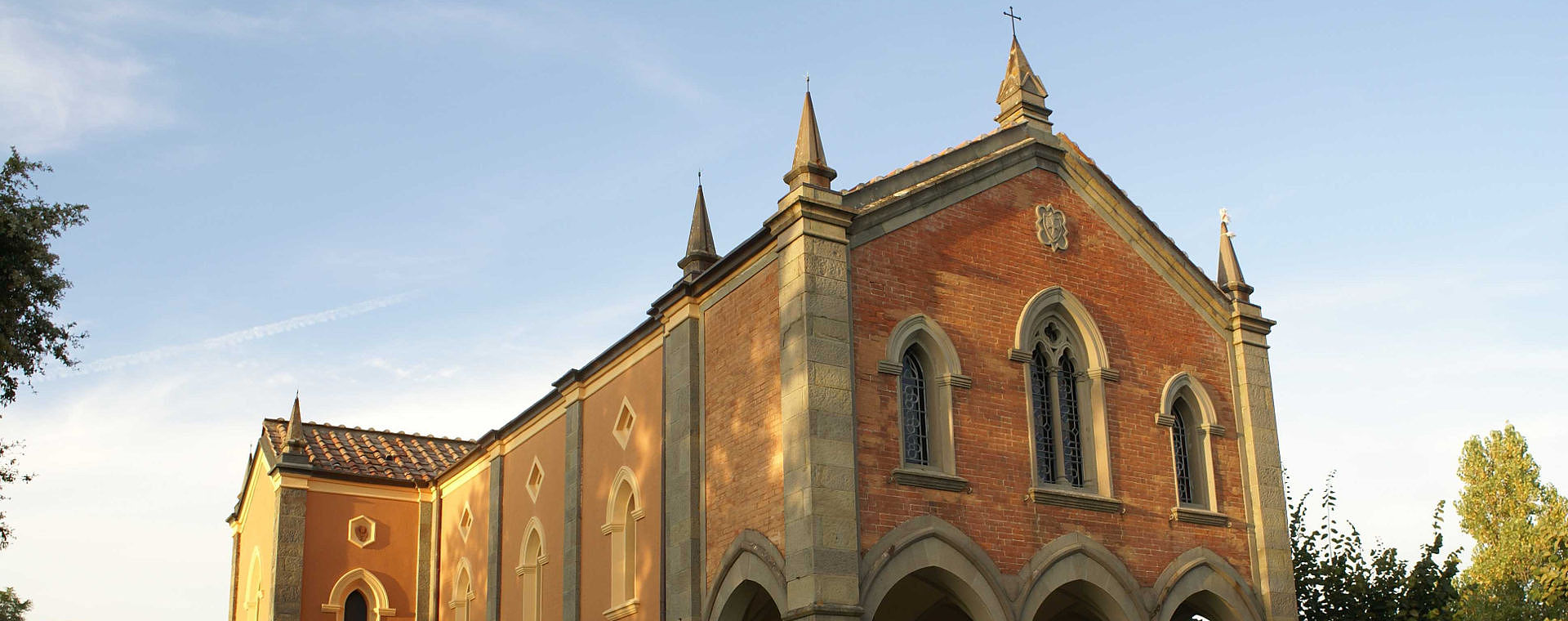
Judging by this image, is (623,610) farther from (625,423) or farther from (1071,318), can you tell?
(1071,318)

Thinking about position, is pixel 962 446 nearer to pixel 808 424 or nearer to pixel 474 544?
pixel 808 424

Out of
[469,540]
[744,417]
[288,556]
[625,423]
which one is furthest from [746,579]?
[288,556]

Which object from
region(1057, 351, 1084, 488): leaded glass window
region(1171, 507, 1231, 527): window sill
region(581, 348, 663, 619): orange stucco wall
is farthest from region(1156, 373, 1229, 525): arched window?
region(581, 348, 663, 619): orange stucco wall

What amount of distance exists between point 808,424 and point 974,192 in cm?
427

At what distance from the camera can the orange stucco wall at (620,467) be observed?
60.2 feet

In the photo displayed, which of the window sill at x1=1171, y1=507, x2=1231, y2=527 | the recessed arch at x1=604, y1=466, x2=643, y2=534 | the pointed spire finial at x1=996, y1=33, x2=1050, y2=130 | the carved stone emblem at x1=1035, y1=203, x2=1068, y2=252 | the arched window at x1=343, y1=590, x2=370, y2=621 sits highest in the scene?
the pointed spire finial at x1=996, y1=33, x2=1050, y2=130

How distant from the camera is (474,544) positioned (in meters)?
25.9

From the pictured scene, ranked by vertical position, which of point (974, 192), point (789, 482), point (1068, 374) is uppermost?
point (974, 192)

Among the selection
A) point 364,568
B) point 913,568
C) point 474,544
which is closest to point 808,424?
point 913,568

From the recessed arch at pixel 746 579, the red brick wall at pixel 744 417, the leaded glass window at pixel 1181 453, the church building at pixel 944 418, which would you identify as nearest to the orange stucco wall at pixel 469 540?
the church building at pixel 944 418

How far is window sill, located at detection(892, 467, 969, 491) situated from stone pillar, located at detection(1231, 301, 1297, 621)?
197 inches

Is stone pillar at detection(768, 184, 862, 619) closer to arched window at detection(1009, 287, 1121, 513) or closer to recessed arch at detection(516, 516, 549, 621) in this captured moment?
arched window at detection(1009, 287, 1121, 513)

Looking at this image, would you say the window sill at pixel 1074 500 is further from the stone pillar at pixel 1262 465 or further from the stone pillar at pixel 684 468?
the stone pillar at pixel 684 468

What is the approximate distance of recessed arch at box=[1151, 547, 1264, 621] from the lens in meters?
16.7
